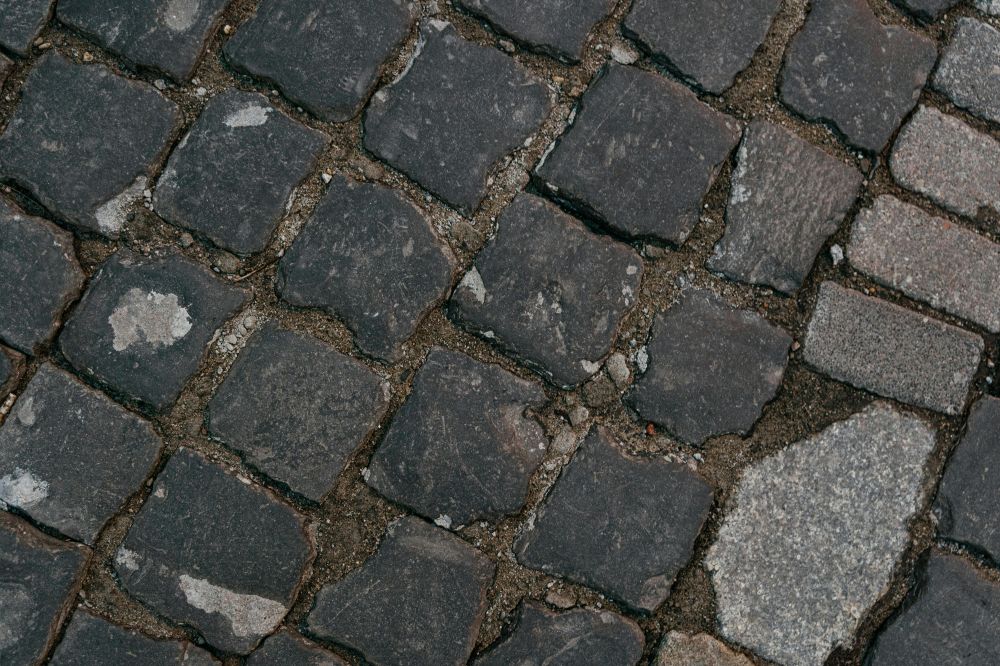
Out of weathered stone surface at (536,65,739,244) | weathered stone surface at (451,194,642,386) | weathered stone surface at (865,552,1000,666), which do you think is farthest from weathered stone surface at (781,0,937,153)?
weathered stone surface at (865,552,1000,666)

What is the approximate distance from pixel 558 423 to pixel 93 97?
142 cm

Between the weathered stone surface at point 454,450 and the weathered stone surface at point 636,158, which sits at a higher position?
the weathered stone surface at point 636,158

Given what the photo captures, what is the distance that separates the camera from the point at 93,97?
6.70 feet

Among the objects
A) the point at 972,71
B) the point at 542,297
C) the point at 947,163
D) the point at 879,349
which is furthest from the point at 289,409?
the point at 972,71

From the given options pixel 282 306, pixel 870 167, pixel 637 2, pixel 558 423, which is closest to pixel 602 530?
pixel 558 423

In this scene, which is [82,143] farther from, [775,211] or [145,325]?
[775,211]

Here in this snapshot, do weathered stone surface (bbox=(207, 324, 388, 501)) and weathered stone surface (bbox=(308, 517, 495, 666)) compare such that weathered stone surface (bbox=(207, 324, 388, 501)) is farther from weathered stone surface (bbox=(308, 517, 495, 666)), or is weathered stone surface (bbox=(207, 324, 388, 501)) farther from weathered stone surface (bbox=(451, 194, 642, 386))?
weathered stone surface (bbox=(451, 194, 642, 386))

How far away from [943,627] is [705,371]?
0.89 meters

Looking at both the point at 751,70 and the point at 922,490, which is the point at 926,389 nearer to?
the point at 922,490

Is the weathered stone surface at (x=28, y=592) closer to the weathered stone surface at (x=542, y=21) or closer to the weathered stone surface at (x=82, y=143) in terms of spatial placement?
the weathered stone surface at (x=82, y=143)

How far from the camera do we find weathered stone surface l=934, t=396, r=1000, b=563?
213 cm

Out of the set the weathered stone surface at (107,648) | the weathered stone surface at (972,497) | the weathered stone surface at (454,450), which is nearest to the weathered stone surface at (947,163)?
the weathered stone surface at (972,497)

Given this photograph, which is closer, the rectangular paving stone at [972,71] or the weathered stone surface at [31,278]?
the weathered stone surface at [31,278]

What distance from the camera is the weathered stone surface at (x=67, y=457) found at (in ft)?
6.52
